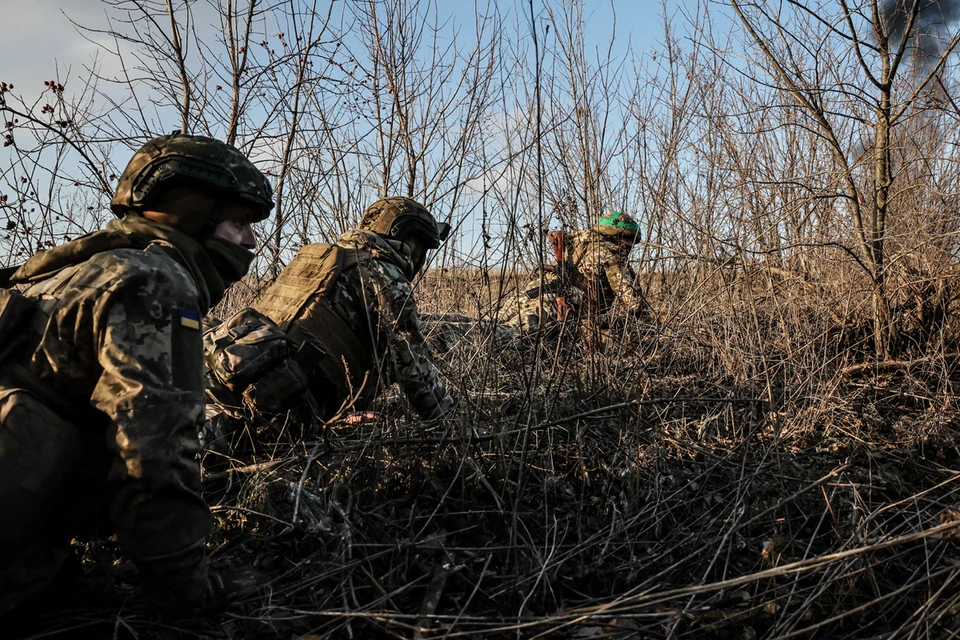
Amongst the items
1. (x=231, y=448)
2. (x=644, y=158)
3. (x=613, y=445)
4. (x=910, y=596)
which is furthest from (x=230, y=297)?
(x=910, y=596)

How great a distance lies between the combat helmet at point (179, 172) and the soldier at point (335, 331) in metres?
1.15

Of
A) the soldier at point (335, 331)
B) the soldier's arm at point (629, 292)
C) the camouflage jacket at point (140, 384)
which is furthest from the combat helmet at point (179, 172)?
the soldier's arm at point (629, 292)

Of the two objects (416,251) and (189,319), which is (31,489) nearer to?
(189,319)

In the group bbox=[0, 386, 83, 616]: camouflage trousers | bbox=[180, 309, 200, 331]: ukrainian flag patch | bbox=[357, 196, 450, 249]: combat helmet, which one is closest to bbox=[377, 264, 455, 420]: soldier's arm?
bbox=[357, 196, 450, 249]: combat helmet

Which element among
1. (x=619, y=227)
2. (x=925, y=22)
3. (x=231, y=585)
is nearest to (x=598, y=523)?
(x=231, y=585)

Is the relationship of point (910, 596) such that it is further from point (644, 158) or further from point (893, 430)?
point (644, 158)

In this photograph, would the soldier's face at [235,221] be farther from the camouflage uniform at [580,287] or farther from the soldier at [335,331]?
the soldier at [335,331]

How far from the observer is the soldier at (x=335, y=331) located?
3.29m

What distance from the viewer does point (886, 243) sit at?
13.9 ft

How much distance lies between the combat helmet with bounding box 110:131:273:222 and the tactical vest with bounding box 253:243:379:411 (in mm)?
1604

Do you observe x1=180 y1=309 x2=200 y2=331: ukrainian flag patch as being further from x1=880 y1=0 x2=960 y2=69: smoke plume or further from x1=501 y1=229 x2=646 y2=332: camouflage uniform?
x1=880 y1=0 x2=960 y2=69: smoke plume

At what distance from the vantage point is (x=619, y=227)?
5.03 m

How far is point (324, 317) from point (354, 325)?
0.54 feet

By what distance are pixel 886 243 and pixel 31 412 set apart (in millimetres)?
4197
